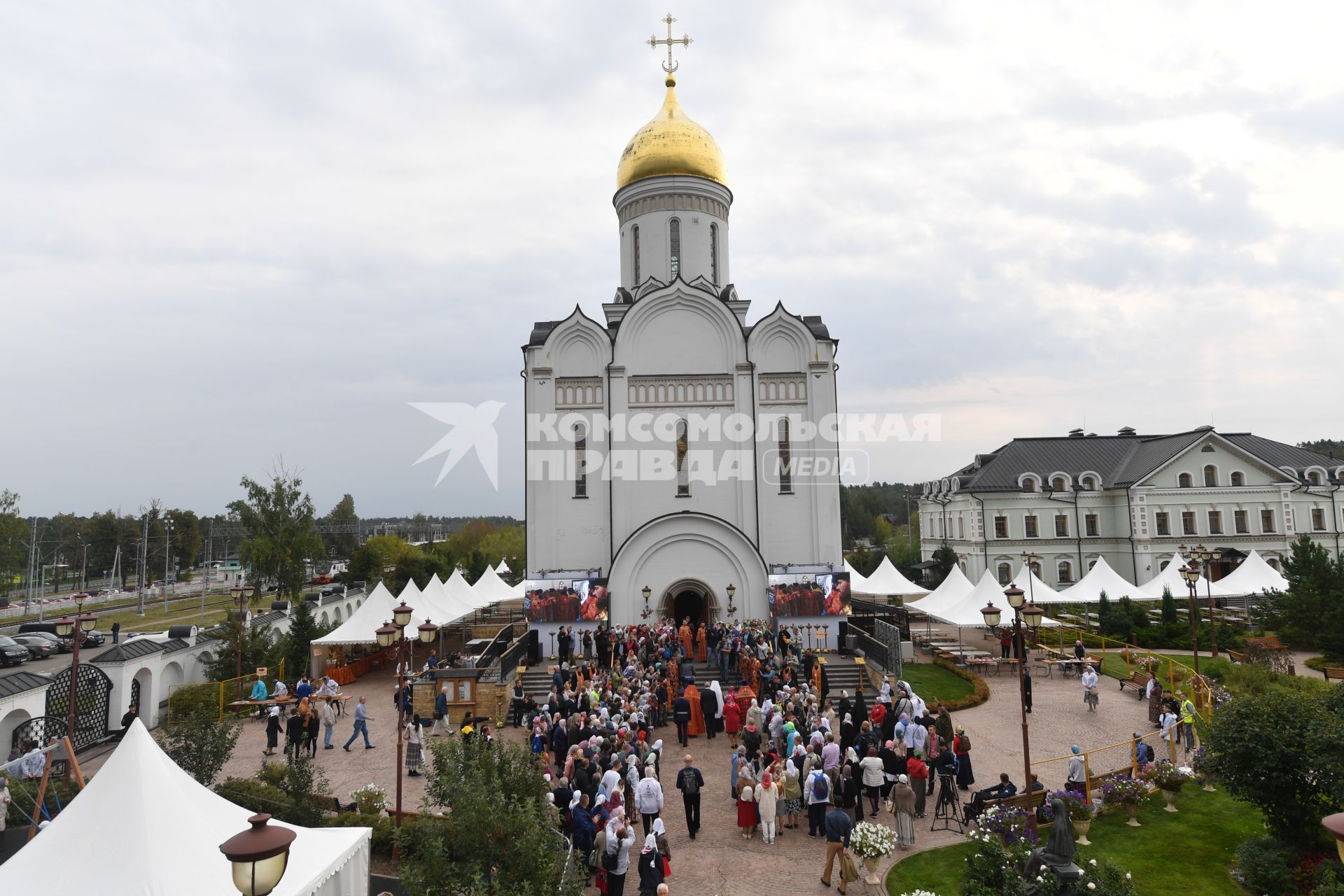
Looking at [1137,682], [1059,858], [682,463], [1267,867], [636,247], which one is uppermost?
[636,247]

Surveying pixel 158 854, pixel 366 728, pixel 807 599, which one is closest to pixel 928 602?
pixel 807 599

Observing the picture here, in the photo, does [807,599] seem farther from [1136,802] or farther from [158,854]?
[158,854]

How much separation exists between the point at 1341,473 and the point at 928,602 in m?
26.7

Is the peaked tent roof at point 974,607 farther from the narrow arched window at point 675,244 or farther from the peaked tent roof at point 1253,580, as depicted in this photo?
the narrow arched window at point 675,244

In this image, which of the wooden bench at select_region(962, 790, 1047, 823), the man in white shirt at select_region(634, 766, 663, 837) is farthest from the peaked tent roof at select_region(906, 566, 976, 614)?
the man in white shirt at select_region(634, 766, 663, 837)

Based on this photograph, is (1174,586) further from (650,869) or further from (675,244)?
(650,869)

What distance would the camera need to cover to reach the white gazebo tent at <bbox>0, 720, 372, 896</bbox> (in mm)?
6797

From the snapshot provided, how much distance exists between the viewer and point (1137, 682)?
63.3 ft

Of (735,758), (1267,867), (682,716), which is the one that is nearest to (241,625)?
(682,716)

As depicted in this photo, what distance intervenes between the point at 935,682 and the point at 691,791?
12.2 meters

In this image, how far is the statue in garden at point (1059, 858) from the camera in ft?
25.2

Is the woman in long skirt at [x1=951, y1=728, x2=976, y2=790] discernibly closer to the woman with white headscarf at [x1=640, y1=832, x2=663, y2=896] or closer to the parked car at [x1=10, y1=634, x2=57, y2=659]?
the woman with white headscarf at [x1=640, y1=832, x2=663, y2=896]

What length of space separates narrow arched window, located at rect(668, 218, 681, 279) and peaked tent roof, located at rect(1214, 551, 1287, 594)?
875 inches

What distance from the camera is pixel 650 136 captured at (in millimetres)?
28172
